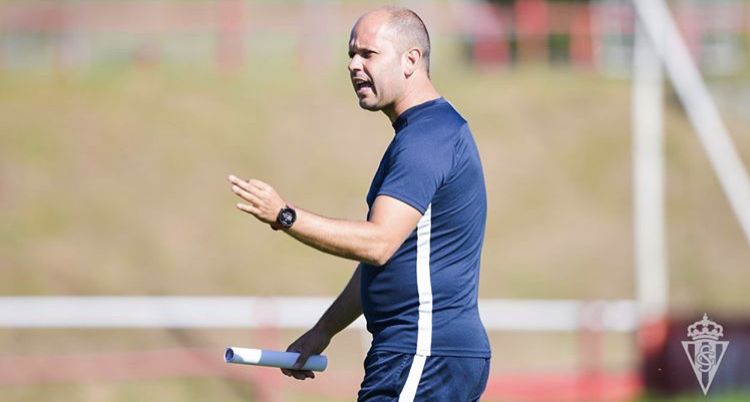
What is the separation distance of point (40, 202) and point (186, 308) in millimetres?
5741

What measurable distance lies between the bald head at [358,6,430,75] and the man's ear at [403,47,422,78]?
0.05 feet

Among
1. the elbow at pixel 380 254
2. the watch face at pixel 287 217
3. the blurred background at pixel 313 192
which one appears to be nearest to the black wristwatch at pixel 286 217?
the watch face at pixel 287 217

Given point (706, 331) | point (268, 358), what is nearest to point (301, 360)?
point (268, 358)

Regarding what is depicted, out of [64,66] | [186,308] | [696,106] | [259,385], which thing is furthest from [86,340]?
→ [64,66]

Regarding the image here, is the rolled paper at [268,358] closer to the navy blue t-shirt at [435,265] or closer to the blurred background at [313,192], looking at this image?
the navy blue t-shirt at [435,265]

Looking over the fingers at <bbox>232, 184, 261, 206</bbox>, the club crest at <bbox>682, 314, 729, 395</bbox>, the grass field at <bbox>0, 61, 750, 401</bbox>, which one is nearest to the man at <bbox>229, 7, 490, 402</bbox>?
the fingers at <bbox>232, 184, 261, 206</bbox>

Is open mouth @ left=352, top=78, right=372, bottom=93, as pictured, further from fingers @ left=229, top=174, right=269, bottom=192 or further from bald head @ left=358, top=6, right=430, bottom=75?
fingers @ left=229, top=174, right=269, bottom=192

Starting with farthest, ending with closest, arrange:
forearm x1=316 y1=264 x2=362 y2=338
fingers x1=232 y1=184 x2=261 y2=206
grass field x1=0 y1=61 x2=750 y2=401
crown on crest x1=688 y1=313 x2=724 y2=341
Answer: grass field x1=0 y1=61 x2=750 y2=401 < crown on crest x1=688 y1=313 x2=724 y2=341 < forearm x1=316 y1=264 x2=362 y2=338 < fingers x1=232 y1=184 x2=261 y2=206

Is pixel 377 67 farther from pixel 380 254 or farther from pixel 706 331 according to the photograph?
pixel 706 331

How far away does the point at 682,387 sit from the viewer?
11133mm

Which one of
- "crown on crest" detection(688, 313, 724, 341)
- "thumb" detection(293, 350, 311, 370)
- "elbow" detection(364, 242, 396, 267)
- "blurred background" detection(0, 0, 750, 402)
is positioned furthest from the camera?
"blurred background" detection(0, 0, 750, 402)

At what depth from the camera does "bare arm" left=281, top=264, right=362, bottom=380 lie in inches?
182

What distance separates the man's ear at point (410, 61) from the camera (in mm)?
4336

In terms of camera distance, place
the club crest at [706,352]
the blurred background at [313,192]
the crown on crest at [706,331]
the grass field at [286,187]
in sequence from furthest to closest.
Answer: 1. the grass field at [286,187]
2. the blurred background at [313,192]
3. the crown on crest at [706,331]
4. the club crest at [706,352]
